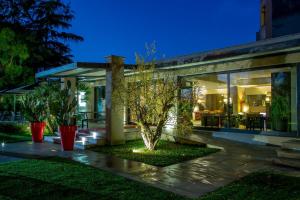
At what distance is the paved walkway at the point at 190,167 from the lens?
6.64 m

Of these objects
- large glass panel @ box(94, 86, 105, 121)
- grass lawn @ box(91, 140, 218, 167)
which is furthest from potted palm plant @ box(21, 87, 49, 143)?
large glass panel @ box(94, 86, 105, 121)

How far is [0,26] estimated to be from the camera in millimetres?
25094

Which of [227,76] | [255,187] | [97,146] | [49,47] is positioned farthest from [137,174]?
[49,47]

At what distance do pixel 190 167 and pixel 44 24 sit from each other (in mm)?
25237

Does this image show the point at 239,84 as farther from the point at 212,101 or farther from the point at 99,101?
the point at 99,101

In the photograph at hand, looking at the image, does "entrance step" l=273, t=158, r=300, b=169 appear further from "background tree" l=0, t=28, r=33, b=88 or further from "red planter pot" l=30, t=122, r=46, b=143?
"background tree" l=0, t=28, r=33, b=88

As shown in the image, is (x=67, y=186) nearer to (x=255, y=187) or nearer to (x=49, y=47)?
(x=255, y=187)

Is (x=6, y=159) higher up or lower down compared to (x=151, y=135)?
lower down

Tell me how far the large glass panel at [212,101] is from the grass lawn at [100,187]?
690 centimetres

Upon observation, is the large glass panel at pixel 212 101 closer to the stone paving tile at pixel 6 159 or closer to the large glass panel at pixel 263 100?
the large glass panel at pixel 263 100

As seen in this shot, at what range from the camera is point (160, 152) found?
33.1 ft

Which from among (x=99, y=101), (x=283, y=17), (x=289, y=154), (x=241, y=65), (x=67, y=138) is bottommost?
(x=289, y=154)

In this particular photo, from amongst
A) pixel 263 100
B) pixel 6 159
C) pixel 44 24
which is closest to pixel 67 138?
pixel 6 159

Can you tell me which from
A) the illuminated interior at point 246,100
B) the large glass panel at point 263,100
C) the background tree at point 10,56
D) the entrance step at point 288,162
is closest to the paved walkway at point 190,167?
the entrance step at point 288,162
